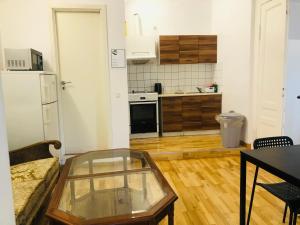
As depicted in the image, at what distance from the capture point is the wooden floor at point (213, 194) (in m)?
2.25

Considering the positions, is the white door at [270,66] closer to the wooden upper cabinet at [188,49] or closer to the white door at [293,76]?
the white door at [293,76]

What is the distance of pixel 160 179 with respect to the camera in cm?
173

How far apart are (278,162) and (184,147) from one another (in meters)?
2.83

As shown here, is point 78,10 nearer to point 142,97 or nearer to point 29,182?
point 142,97

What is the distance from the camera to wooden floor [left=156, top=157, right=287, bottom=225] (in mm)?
2246

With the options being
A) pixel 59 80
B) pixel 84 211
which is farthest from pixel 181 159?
pixel 84 211

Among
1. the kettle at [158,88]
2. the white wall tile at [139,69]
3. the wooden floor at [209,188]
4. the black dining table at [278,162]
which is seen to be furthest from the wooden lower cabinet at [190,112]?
the black dining table at [278,162]

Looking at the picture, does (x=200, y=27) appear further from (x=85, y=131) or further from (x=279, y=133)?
(x=85, y=131)

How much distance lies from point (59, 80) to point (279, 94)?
3.02 metres

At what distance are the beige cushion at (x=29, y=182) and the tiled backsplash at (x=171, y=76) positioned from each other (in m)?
3.20

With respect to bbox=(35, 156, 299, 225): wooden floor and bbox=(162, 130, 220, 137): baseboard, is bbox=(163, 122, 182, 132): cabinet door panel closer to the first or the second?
bbox=(162, 130, 220, 137): baseboard

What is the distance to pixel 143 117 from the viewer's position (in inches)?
199

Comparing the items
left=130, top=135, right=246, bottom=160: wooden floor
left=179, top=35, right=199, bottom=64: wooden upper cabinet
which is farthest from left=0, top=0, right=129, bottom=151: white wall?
left=179, top=35, right=199, bottom=64: wooden upper cabinet

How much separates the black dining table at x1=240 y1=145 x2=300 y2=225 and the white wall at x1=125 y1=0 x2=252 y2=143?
257 cm
